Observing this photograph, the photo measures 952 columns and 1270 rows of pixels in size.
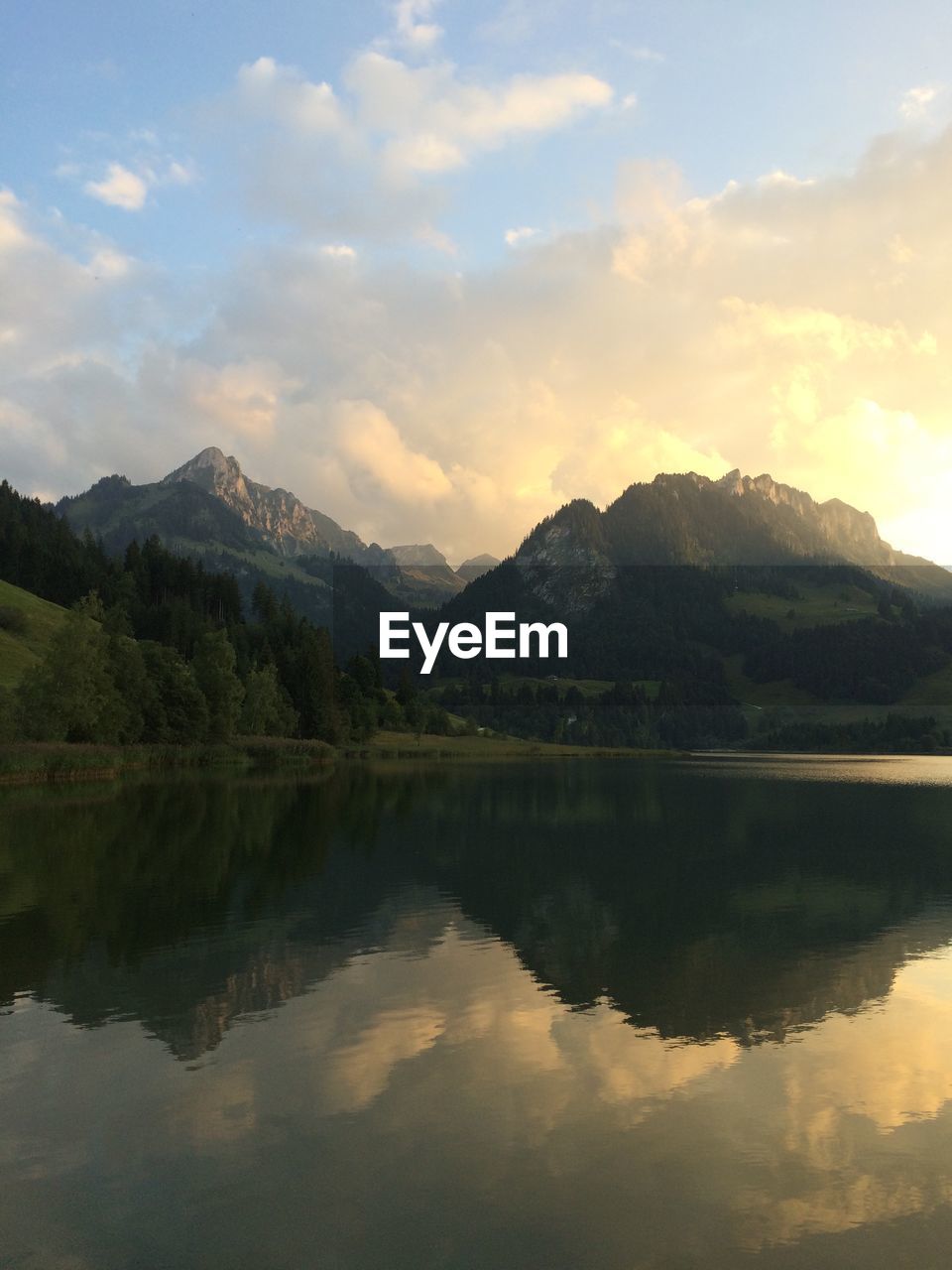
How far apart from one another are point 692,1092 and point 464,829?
180ft

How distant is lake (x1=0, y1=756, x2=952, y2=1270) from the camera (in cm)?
1396

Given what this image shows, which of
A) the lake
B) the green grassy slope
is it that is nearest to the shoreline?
the green grassy slope

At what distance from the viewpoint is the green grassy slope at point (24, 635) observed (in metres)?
149

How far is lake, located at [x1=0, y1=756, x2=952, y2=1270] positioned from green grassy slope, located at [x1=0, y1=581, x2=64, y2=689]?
10902 centimetres

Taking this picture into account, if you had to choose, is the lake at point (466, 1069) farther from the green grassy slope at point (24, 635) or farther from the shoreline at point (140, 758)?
the green grassy slope at point (24, 635)

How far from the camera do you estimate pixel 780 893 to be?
4666 cm

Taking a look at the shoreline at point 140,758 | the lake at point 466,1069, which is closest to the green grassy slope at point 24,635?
the shoreline at point 140,758

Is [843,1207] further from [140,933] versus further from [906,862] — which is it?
[906,862]

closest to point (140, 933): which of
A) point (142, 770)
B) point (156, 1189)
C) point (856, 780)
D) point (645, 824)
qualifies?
point (156, 1189)

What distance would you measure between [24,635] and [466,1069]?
17135 cm

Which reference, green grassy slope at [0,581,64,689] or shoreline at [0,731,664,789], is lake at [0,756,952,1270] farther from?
green grassy slope at [0,581,64,689]

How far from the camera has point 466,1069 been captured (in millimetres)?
21156

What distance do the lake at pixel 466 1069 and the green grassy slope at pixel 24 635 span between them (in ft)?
358

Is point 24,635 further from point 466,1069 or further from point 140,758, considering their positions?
point 466,1069
